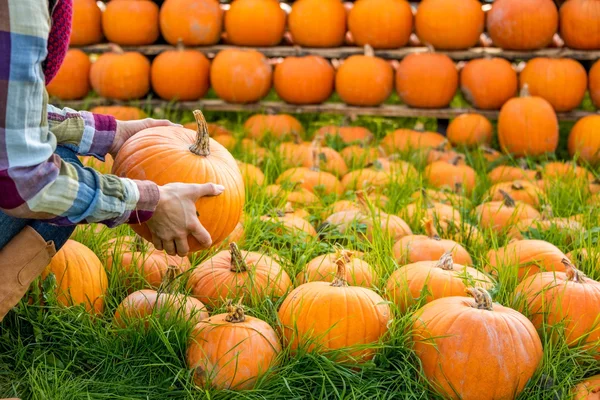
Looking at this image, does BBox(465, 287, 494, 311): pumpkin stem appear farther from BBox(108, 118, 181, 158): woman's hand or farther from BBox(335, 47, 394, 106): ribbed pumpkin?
BBox(335, 47, 394, 106): ribbed pumpkin

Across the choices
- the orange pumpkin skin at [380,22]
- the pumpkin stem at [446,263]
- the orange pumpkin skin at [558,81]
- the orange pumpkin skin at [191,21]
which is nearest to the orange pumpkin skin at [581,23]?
the orange pumpkin skin at [558,81]

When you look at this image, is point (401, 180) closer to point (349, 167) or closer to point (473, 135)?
point (349, 167)

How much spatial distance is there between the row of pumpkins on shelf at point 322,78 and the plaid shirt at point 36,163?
3.42 metres

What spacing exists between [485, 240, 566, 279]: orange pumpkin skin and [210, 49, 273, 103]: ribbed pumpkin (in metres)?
2.86

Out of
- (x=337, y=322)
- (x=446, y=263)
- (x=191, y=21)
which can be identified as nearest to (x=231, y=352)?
(x=337, y=322)

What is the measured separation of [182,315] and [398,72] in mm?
3325

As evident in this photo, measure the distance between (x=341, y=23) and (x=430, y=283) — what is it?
3.28 metres

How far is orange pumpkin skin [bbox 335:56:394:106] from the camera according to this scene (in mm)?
5113

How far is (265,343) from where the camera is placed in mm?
2123

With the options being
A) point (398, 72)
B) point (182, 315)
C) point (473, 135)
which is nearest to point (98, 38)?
point (398, 72)

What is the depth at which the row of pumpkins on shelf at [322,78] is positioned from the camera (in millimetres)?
4859

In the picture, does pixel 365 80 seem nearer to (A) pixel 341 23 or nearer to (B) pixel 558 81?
(A) pixel 341 23

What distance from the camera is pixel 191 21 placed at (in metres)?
5.31

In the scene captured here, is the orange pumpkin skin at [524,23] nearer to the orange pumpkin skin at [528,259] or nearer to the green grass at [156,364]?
the orange pumpkin skin at [528,259]
